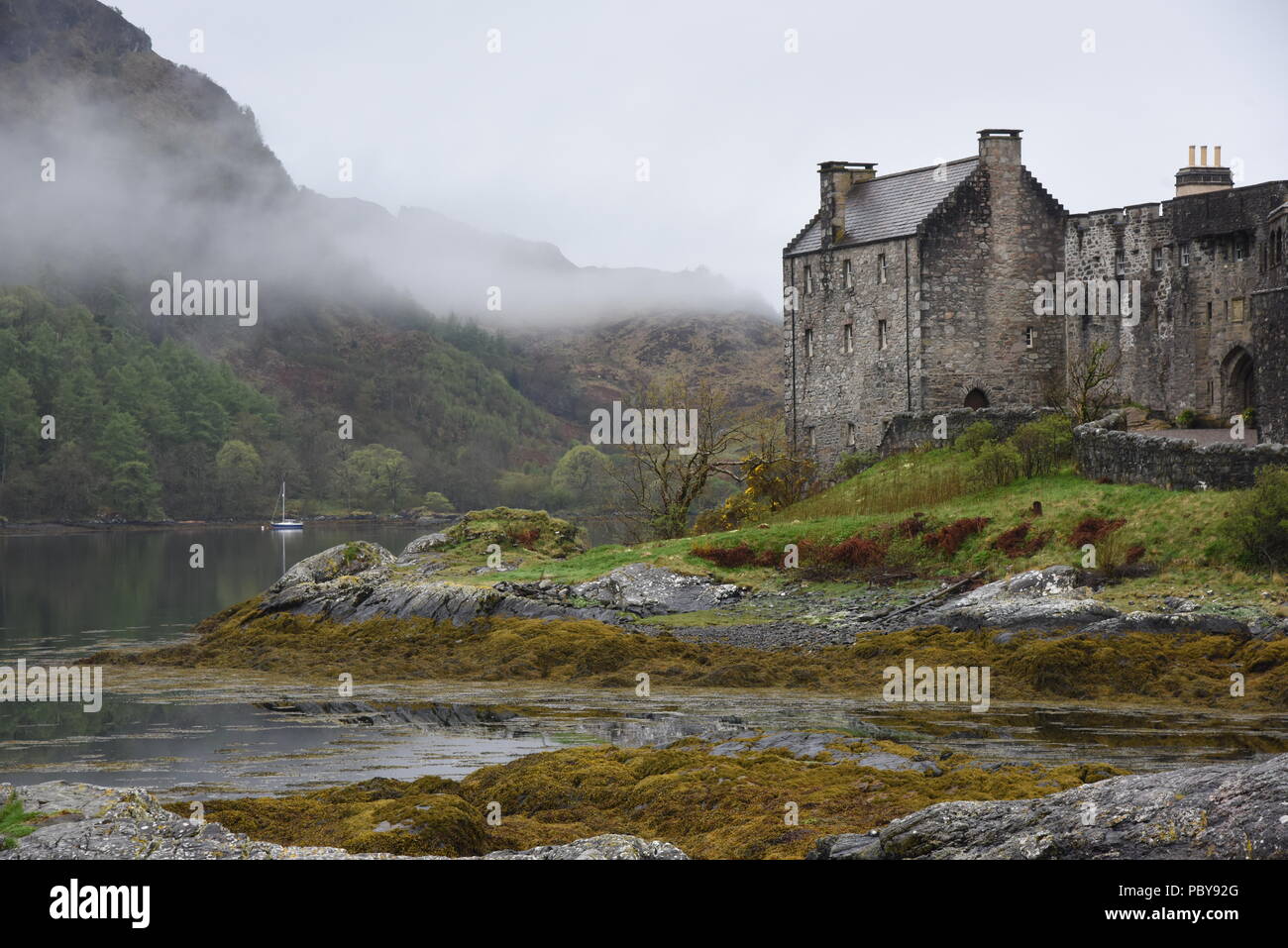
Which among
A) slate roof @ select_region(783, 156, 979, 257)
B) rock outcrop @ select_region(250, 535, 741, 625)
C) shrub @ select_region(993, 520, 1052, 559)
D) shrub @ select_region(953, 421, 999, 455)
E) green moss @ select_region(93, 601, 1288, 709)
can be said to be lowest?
green moss @ select_region(93, 601, 1288, 709)

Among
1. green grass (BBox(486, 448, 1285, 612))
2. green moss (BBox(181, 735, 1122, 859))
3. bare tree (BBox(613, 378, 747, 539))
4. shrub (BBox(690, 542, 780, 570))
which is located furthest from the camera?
bare tree (BBox(613, 378, 747, 539))

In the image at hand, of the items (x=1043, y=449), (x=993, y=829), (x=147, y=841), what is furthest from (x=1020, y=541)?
(x=147, y=841)

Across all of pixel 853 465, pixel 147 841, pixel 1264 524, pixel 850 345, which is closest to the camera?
pixel 147 841

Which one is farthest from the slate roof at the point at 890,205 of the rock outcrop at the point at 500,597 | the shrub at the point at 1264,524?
the shrub at the point at 1264,524

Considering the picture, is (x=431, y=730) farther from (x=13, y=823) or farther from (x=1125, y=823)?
(x=1125, y=823)

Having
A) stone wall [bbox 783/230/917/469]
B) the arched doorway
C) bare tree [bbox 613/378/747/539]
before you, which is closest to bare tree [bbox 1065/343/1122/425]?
the arched doorway

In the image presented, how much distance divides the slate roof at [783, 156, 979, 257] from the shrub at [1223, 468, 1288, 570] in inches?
906

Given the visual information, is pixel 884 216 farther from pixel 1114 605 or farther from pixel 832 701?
pixel 832 701

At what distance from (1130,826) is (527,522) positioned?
127ft

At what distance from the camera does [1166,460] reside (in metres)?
35.4

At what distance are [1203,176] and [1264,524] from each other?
30.0 metres

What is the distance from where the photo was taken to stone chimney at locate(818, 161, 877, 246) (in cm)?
5553

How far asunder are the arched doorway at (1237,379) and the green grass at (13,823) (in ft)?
144

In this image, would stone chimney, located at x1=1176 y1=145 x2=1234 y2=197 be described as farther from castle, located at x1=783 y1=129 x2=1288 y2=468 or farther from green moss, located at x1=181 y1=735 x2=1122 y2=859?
green moss, located at x1=181 y1=735 x2=1122 y2=859
